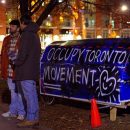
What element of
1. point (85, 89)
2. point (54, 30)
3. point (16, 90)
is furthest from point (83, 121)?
point (54, 30)

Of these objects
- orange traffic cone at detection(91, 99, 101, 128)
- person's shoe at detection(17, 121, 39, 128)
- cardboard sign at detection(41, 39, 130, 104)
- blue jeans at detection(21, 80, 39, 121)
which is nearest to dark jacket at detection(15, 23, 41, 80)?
blue jeans at detection(21, 80, 39, 121)

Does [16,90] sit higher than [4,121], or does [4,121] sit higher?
[16,90]

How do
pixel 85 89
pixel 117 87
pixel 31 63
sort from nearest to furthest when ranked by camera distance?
1. pixel 31 63
2. pixel 117 87
3. pixel 85 89

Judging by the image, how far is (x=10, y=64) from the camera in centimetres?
977

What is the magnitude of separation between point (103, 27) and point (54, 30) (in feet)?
29.8

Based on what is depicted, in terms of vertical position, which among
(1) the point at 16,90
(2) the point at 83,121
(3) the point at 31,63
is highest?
(3) the point at 31,63

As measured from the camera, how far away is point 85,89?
1058 cm

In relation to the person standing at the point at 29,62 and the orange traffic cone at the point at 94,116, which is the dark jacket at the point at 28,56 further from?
the orange traffic cone at the point at 94,116

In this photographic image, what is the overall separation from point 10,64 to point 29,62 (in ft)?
3.31

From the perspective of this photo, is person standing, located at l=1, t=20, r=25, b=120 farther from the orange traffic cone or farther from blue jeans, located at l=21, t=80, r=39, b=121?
the orange traffic cone

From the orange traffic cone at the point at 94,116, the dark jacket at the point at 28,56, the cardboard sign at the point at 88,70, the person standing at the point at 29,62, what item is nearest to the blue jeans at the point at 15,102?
the person standing at the point at 29,62

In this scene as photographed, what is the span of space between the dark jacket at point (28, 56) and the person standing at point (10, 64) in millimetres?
547

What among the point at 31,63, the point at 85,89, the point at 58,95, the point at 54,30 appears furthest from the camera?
the point at 54,30

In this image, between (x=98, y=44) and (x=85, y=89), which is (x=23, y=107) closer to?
(x=85, y=89)
